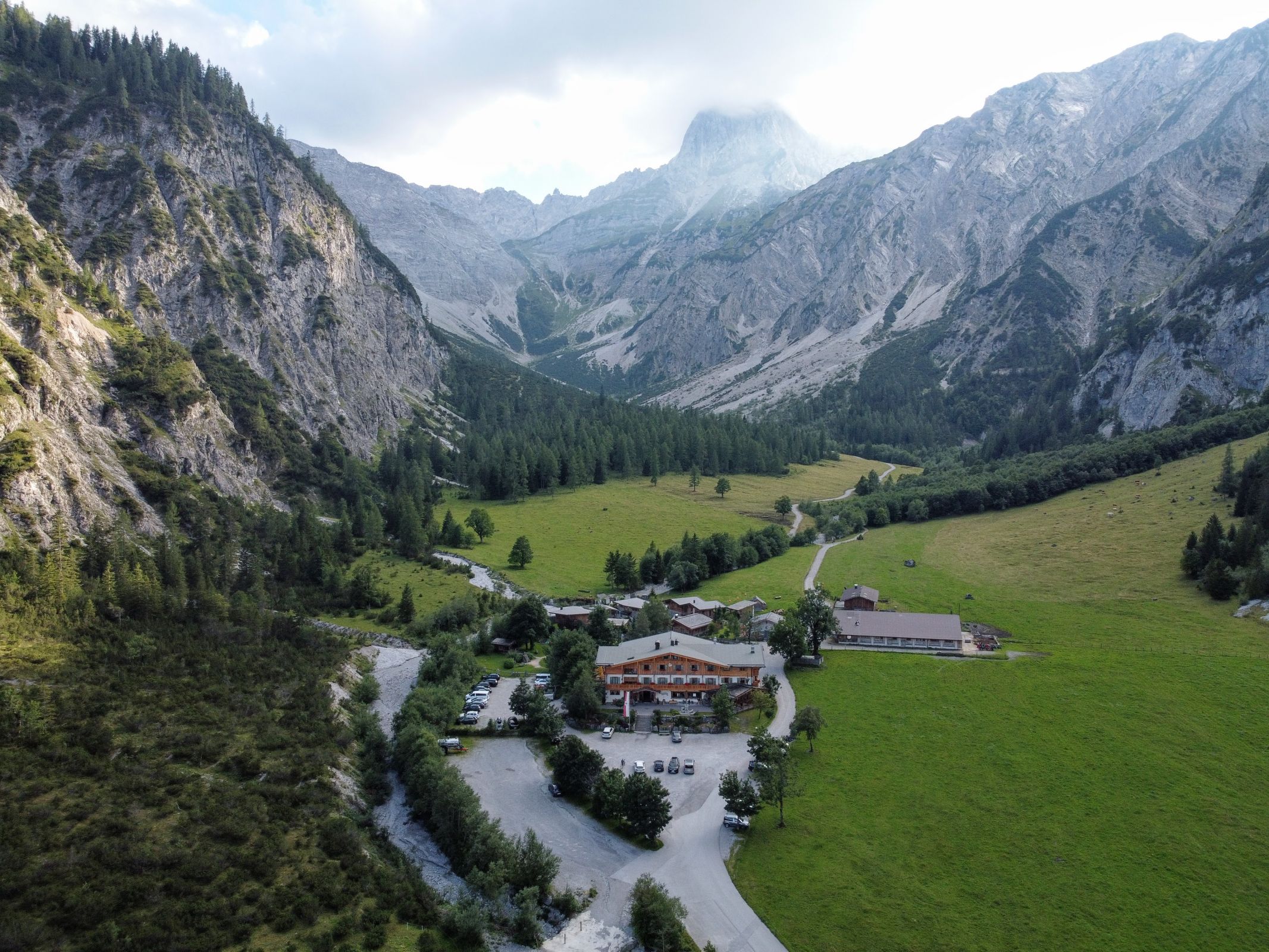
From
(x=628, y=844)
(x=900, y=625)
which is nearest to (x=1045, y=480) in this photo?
(x=900, y=625)

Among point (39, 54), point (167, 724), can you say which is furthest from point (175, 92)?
point (167, 724)

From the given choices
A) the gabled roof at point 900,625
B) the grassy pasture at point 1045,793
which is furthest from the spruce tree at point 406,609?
the gabled roof at point 900,625

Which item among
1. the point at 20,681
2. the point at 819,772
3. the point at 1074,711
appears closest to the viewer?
the point at 20,681

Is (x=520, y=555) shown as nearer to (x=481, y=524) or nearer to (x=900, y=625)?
(x=481, y=524)

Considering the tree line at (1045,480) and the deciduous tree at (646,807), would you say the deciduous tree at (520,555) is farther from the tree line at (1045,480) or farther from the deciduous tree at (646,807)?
the deciduous tree at (646,807)

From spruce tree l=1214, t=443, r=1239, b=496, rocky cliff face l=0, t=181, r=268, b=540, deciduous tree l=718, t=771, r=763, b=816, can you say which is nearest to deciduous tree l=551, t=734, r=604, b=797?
deciduous tree l=718, t=771, r=763, b=816

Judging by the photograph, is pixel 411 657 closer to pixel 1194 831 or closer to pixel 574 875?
pixel 574 875
